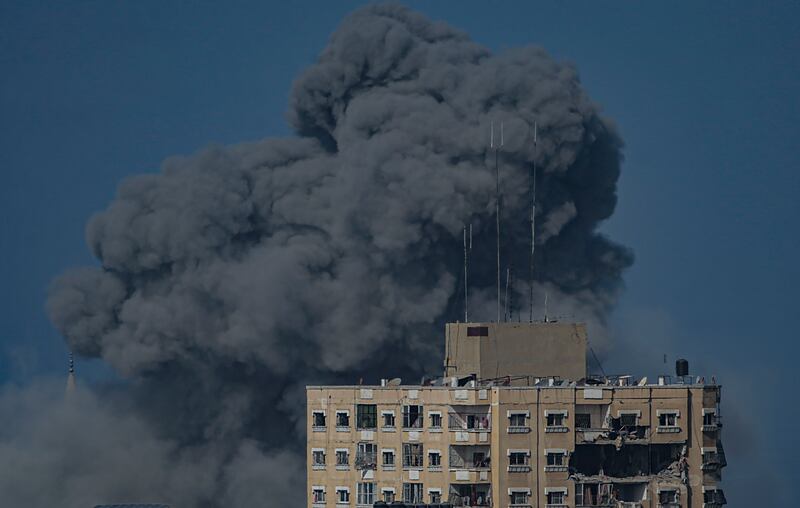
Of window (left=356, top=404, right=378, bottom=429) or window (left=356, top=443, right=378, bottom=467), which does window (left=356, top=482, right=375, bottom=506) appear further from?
window (left=356, top=404, right=378, bottom=429)

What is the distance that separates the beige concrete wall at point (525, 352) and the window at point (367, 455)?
3228 mm

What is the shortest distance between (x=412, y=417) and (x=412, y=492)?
6.04ft

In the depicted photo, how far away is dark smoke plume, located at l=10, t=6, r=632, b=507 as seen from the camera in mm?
86188

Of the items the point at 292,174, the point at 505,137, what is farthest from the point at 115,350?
the point at 505,137

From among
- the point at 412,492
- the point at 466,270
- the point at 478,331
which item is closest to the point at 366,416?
the point at 412,492

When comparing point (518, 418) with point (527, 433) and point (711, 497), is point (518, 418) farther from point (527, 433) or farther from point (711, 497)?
point (711, 497)

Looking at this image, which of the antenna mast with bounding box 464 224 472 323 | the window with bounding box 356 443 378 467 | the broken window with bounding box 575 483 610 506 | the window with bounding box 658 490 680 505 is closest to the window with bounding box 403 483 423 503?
the window with bounding box 356 443 378 467

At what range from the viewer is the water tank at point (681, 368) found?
71125 millimetres

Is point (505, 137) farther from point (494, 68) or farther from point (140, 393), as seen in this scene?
point (140, 393)

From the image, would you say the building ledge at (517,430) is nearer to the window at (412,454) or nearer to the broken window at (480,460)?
the broken window at (480,460)

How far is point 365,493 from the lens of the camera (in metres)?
70.6

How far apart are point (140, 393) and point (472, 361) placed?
20.1 meters

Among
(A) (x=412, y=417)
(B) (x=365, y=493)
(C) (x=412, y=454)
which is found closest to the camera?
(C) (x=412, y=454)

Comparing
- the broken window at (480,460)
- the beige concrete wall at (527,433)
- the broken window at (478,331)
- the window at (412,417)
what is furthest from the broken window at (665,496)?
the broken window at (478,331)
